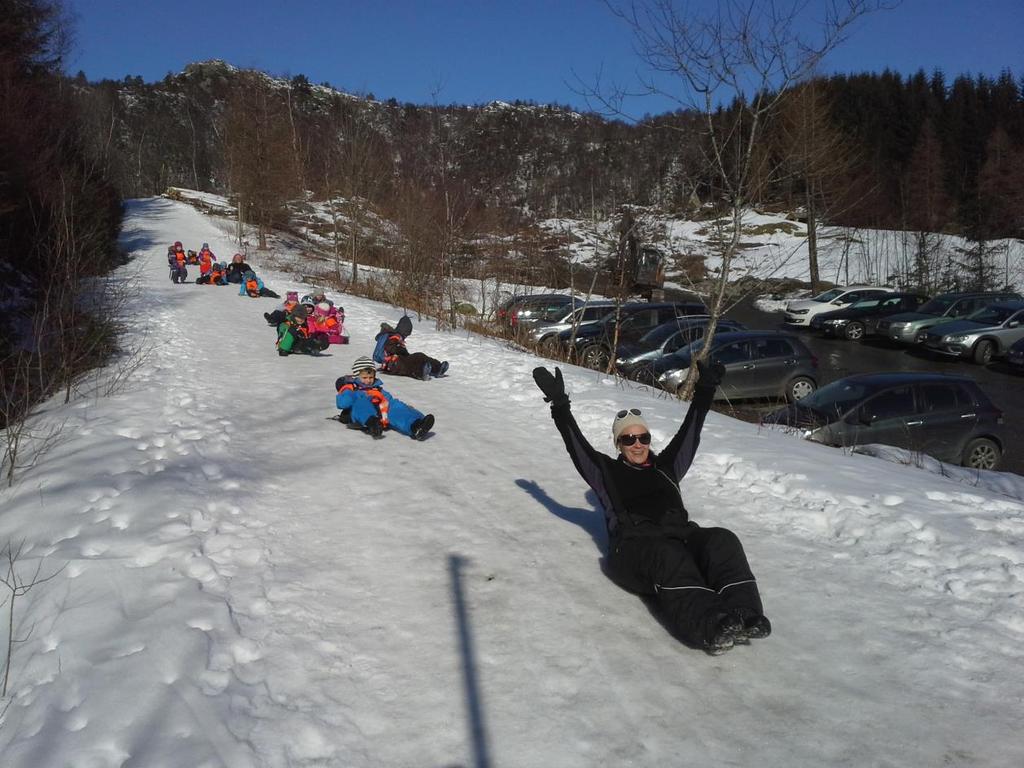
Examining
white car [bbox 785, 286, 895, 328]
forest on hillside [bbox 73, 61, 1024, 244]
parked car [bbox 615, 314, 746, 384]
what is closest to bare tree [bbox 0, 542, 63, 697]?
forest on hillside [bbox 73, 61, 1024, 244]

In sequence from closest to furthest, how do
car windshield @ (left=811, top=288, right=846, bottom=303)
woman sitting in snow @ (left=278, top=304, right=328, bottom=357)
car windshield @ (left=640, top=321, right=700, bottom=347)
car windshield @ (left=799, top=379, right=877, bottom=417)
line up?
car windshield @ (left=799, top=379, right=877, bottom=417), woman sitting in snow @ (left=278, top=304, right=328, bottom=357), car windshield @ (left=640, top=321, right=700, bottom=347), car windshield @ (left=811, top=288, right=846, bottom=303)

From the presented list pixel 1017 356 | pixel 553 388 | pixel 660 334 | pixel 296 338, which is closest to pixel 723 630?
pixel 553 388

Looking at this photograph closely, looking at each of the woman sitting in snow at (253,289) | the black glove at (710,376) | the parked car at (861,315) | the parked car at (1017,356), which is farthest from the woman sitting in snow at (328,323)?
the parked car at (861,315)

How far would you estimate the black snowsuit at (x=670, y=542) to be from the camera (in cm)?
368

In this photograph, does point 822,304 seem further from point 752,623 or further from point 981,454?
point 752,623

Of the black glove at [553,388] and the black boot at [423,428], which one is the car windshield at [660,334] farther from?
the black glove at [553,388]

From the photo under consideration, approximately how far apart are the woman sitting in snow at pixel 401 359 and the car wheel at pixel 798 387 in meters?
7.59

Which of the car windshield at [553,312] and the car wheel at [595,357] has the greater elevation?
the car windshield at [553,312]

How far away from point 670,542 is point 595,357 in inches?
457

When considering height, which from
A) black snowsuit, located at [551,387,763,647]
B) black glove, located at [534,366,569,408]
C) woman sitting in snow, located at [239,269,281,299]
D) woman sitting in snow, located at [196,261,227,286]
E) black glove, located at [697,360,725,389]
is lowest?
black snowsuit, located at [551,387,763,647]

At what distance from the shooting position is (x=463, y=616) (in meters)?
3.99

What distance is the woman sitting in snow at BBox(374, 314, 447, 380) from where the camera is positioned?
35.8ft

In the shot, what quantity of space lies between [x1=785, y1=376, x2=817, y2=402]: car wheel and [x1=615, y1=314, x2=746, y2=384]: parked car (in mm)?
2015

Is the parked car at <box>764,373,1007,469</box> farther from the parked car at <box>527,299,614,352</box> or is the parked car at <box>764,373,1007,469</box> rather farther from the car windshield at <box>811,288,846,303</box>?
the car windshield at <box>811,288,846,303</box>
